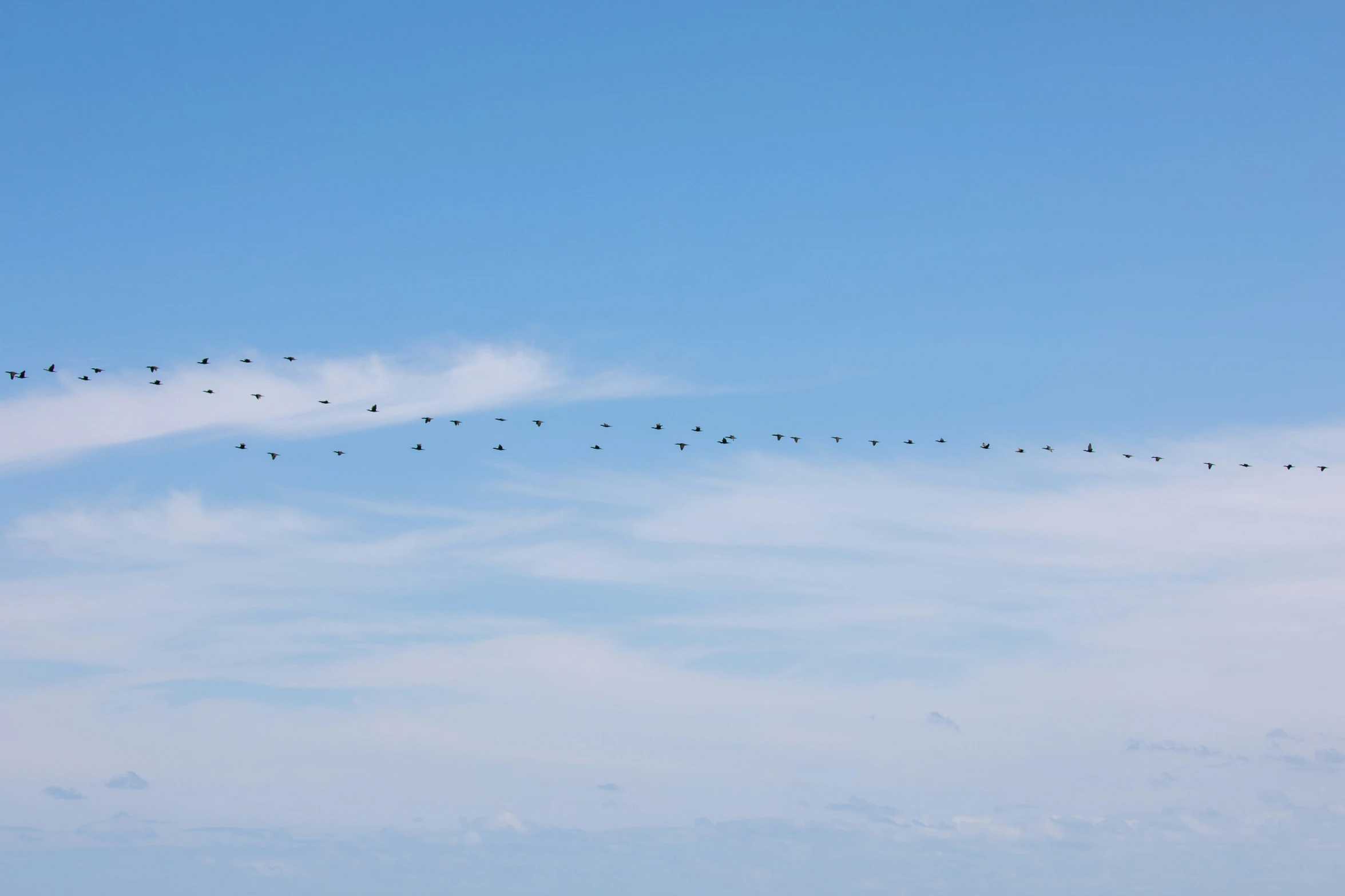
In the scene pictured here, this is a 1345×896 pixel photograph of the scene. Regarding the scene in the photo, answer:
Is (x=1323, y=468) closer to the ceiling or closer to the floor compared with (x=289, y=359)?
closer to the floor

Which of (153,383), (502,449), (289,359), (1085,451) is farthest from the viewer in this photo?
(502,449)

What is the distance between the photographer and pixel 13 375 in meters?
162

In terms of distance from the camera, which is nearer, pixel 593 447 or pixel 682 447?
pixel 682 447

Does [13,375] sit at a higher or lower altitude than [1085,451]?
Answer: higher

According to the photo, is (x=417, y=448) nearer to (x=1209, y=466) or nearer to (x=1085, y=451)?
(x=1085, y=451)

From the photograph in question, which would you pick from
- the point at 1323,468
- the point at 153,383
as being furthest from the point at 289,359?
the point at 1323,468

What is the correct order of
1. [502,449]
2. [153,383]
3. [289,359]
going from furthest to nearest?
1. [502,449]
2. [289,359]
3. [153,383]

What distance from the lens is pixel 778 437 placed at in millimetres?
165250

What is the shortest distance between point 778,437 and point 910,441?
1793 centimetres

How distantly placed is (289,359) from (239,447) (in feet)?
98.0

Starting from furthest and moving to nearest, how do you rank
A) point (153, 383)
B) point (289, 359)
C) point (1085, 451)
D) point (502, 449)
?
point (502, 449)
point (1085, 451)
point (289, 359)
point (153, 383)

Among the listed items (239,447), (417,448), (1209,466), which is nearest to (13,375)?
(239,447)

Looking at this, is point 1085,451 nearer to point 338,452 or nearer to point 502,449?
point 502,449

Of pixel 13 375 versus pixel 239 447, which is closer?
pixel 13 375
